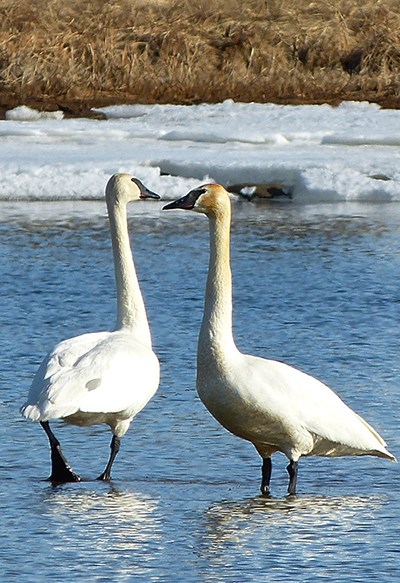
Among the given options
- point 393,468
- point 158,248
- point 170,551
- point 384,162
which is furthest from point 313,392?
point 384,162

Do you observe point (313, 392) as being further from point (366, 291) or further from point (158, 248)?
point (158, 248)

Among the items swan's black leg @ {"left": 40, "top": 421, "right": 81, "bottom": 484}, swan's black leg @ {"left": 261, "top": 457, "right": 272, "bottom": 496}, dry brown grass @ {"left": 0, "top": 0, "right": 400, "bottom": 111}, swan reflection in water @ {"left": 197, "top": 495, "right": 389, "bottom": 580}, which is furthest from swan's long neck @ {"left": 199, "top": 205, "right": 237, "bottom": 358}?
dry brown grass @ {"left": 0, "top": 0, "right": 400, "bottom": 111}

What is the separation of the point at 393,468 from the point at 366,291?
4.31m

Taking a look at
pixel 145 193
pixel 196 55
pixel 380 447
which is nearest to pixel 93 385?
pixel 380 447

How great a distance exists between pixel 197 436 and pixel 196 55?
16938 mm

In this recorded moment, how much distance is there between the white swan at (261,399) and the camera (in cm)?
621

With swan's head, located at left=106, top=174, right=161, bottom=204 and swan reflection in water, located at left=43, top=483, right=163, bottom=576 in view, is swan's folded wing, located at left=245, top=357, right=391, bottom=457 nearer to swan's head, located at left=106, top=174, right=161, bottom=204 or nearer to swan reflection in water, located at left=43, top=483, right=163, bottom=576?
swan reflection in water, located at left=43, top=483, right=163, bottom=576

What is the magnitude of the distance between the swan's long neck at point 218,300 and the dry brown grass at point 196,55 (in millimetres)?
15800

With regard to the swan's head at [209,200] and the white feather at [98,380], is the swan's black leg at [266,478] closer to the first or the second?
the white feather at [98,380]

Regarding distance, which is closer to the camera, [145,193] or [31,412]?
[31,412]

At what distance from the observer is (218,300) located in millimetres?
6473

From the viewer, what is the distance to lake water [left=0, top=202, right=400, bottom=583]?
17.8 ft

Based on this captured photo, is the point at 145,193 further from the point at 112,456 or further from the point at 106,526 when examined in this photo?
the point at 106,526

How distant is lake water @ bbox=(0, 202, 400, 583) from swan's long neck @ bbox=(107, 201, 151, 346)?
561 mm
